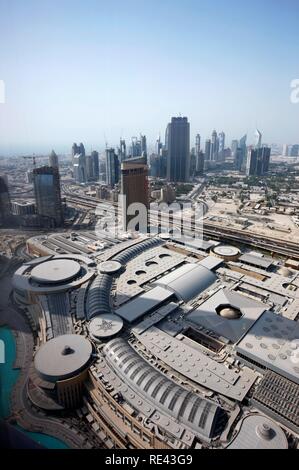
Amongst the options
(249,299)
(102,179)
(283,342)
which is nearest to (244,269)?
(249,299)

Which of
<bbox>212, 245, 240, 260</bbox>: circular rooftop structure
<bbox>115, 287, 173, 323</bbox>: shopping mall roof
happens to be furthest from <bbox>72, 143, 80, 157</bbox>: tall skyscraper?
<bbox>115, 287, 173, 323</bbox>: shopping mall roof

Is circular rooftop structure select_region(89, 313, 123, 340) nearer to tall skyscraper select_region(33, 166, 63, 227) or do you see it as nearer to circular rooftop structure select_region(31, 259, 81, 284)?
circular rooftop structure select_region(31, 259, 81, 284)

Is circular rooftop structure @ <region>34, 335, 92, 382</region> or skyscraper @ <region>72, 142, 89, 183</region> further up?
skyscraper @ <region>72, 142, 89, 183</region>

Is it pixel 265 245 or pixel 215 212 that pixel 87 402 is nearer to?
pixel 265 245

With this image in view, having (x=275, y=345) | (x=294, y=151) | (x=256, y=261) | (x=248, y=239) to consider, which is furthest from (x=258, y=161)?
(x=275, y=345)

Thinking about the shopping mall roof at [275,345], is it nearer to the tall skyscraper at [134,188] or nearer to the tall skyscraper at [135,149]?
the tall skyscraper at [134,188]

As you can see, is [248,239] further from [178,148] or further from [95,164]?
[95,164]
